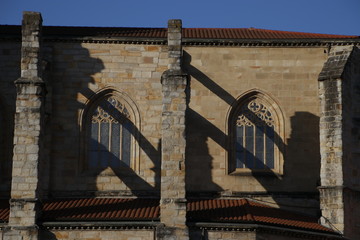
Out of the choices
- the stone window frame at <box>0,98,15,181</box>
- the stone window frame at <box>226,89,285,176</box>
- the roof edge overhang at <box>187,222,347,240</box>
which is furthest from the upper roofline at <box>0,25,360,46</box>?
the roof edge overhang at <box>187,222,347,240</box>

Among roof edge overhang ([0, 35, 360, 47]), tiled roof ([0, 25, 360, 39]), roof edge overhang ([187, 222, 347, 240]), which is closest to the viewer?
roof edge overhang ([187, 222, 347, 240])

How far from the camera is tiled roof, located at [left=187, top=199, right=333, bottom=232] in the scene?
25.6 m

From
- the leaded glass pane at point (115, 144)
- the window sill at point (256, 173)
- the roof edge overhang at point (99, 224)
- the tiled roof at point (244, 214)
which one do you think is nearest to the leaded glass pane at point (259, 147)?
the window sill at point (256, 173)

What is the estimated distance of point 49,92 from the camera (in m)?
29.0

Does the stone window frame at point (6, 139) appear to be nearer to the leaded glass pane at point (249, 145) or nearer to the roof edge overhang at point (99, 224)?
the roof edge overhang at point (99, 224)

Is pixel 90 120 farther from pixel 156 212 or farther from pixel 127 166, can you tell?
pixel 156 212

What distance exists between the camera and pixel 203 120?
29219 millimetres

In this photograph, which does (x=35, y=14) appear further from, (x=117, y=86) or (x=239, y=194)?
(x=239, y=194)

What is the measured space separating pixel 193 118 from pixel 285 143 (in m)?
3.24

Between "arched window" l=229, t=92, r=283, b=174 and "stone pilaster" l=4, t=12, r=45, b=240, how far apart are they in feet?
22.6

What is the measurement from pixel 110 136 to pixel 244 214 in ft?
19.2

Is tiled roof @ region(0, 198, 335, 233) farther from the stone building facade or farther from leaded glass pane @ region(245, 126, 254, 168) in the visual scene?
leaded glass pane @ region(245, 126, 254, 168)

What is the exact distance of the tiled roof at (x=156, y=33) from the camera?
29.9 meters

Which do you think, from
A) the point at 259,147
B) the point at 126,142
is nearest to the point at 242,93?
the point at 259,147
